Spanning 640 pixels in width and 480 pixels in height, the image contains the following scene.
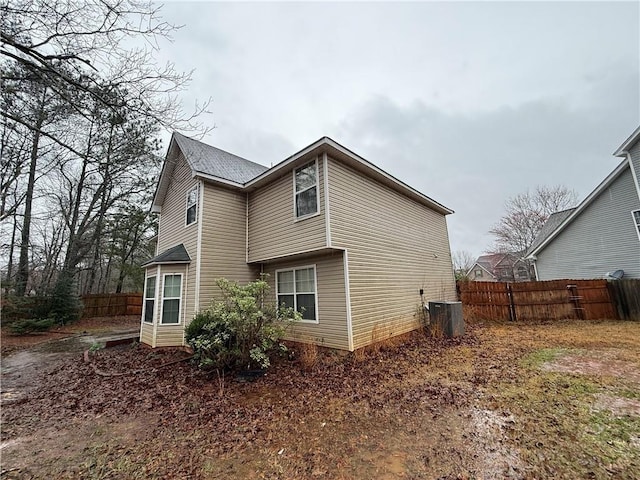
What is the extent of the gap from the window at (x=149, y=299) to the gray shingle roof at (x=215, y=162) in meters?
4.20

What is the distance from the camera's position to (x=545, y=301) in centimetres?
1037

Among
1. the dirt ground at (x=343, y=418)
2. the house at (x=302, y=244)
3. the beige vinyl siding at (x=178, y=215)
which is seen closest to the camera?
the dirt ground at (x=343, y=418)

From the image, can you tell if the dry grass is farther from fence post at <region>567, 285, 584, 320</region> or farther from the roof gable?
fence post at <region>567, 285, 584, 320</region>

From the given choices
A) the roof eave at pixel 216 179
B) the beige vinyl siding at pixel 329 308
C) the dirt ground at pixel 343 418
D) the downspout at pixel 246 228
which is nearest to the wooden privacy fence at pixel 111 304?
the dirt ground at pixel 343 418

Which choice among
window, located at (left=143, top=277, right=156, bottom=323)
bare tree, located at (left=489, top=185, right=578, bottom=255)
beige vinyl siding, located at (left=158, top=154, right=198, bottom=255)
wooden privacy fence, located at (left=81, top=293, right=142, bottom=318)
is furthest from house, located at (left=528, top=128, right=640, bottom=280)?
wooden privacy fence, located at (left=81, top=293, right=142, bottom=318)

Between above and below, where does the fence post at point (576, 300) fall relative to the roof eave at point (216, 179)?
below

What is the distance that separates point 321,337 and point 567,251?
47.5ft

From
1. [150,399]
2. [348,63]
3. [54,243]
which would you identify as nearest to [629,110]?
[348,63]

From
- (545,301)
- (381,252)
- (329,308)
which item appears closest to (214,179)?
(329,308)

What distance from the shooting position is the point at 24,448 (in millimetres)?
3146

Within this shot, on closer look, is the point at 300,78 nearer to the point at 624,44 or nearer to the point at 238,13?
the point at 238,13

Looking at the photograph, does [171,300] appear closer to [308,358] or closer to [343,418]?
[308,358]

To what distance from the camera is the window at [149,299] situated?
8688mm

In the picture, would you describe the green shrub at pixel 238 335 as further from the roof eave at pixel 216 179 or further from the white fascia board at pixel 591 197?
the white fascia board at pixel 591 197
